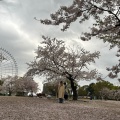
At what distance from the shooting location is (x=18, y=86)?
73.8 metres

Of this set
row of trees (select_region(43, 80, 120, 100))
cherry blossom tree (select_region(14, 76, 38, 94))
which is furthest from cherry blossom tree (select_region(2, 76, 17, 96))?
row of trees (select_region(43, 80, 120, 100))

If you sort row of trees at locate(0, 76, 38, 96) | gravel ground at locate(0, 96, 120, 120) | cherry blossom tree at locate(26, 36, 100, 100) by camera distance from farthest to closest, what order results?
row of trees at locate(0, 76, 38, 96) → cherry blossom tree at locate(26, 36, 100, 100) → gravel ground at locate(0, 96, 120, 120)

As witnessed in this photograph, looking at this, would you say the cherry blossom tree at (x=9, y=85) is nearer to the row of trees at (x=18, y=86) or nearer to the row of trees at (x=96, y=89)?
the row of trees at (x=18, y=86)

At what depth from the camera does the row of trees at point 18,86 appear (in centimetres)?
7106

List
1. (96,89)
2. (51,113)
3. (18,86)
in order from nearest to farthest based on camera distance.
→ (51,113)
(18,86)
(96,89)

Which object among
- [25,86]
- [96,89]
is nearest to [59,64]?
[25,86]

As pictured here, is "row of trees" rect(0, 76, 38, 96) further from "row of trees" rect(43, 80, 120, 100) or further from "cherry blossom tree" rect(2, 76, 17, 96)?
"row of trees" rect(43, 80, 120, 100)

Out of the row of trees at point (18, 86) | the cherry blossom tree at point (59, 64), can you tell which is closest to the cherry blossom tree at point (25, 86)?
the row of trees at point (18, 86)

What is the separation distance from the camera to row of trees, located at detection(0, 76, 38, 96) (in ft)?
233

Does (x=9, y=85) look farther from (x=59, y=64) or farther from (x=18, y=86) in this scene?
(x=59, y=64)

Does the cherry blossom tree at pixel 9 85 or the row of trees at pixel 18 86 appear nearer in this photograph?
the row of trees at pixel 18 86

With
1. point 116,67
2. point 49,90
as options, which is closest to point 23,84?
point 49,90

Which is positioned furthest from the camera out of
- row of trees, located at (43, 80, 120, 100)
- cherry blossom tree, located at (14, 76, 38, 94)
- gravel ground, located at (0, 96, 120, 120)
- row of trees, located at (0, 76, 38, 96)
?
row of trees, located at (43, 80, 120, 100)

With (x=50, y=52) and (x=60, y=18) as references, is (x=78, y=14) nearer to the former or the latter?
(x=60, y=18)
